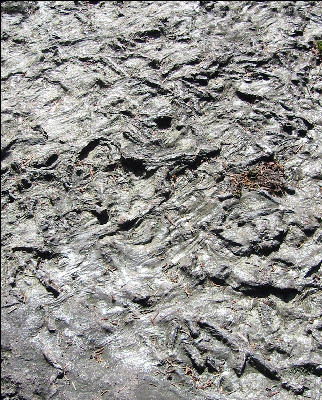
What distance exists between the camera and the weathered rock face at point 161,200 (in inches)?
172

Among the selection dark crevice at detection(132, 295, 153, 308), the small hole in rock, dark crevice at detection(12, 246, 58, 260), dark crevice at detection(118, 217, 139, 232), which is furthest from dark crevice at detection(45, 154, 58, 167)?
dark crevice at detection(132, 295, 153, 308)

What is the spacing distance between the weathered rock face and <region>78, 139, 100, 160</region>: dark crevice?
2cm

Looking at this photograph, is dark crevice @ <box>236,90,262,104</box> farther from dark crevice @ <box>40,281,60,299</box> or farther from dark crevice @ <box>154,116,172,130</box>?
dark crevice @ <box>40,281,60,299</box>

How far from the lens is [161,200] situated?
17.4 feet

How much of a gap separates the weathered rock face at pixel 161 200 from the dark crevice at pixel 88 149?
15 mm

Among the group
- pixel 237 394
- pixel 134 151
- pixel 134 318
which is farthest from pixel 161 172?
pixel 237 394

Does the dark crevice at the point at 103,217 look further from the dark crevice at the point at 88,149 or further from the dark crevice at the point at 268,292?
the dark crevice at the point at 268,292

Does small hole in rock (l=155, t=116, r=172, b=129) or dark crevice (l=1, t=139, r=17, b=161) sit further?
small hole in rock (l=155, t=116, r=172, b=129)

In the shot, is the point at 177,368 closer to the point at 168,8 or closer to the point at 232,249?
the point at 232,249

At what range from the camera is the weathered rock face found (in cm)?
437

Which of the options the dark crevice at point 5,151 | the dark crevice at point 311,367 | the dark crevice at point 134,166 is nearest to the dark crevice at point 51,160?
the dark crevice at point 5,151

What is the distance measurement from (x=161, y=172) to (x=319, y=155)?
2187 mm

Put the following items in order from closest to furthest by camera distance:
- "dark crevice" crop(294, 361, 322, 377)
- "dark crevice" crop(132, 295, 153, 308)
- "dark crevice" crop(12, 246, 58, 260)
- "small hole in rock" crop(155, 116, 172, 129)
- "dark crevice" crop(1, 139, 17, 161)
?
1. "dark crevice" crop(294, 361, 322, 377)
2. "dark crevice" crop(132, 295, 153, 308)
3. "dark crevice" crop(12, 246, 58, 260)
4. "dark crevice" crop(1, 139, 17, 161)
5. "small hole in rock" crop(155, 116, 172, 129)

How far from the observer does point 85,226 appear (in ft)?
17.0
